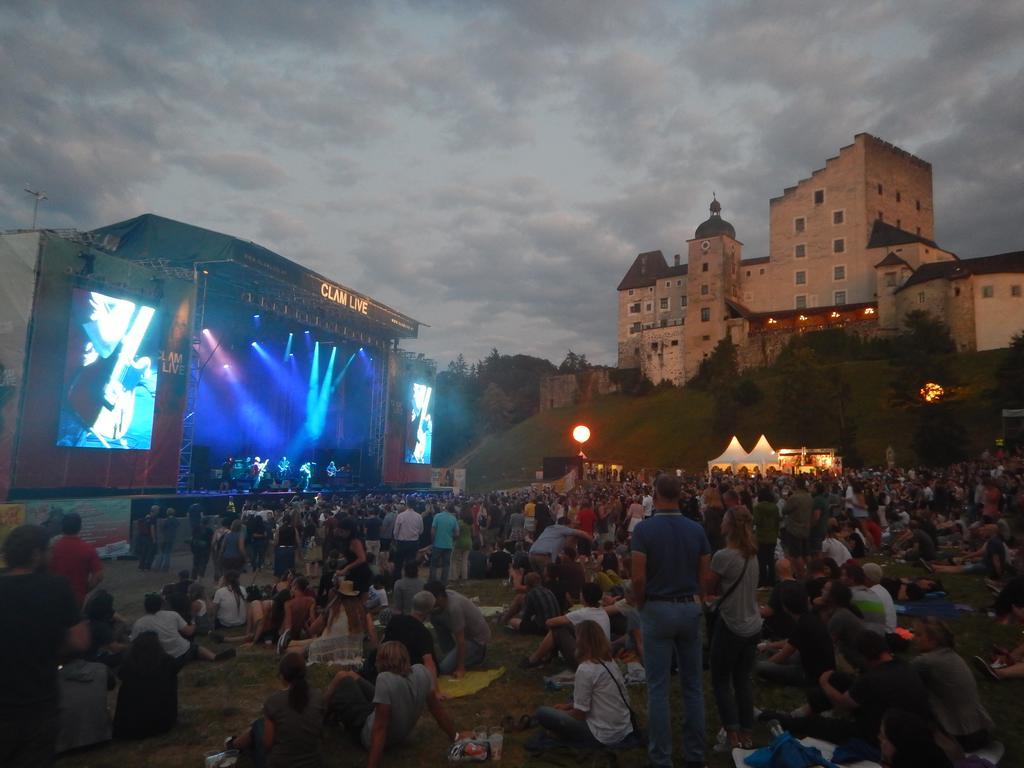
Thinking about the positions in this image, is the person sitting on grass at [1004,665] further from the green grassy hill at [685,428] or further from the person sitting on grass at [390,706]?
the green grassy hill at [685,428]

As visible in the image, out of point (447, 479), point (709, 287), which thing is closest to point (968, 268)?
point (709, 287)

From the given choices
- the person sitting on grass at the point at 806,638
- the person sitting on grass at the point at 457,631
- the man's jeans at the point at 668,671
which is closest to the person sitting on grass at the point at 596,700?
the man's jeans at the point at 668,671

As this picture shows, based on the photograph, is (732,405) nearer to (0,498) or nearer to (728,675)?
(0,498)

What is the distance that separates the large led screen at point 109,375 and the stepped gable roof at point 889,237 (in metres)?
57.7

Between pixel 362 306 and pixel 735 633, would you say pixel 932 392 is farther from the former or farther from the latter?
pixel 735 633

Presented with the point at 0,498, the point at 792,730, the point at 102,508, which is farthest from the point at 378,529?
the point at 792,730

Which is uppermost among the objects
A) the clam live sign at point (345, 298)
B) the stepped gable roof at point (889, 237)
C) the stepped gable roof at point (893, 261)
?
the stepped gable roof at point (889, 237)

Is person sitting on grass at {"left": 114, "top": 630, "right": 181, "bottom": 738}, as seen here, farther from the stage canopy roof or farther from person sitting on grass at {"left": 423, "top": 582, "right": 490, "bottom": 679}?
the stage canopy roof

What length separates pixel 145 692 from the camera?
18.5 ft

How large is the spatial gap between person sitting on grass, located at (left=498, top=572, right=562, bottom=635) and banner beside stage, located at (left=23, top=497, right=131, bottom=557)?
1135 centimetres

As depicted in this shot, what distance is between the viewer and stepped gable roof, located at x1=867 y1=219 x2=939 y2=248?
57031mm

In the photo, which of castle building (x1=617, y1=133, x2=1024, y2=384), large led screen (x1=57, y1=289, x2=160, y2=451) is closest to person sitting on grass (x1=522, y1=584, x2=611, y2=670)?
large led screen (x1=57, y1=289, x2=160, y2=451)

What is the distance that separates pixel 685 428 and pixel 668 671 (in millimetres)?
50275

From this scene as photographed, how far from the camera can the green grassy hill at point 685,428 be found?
40.5 meters
